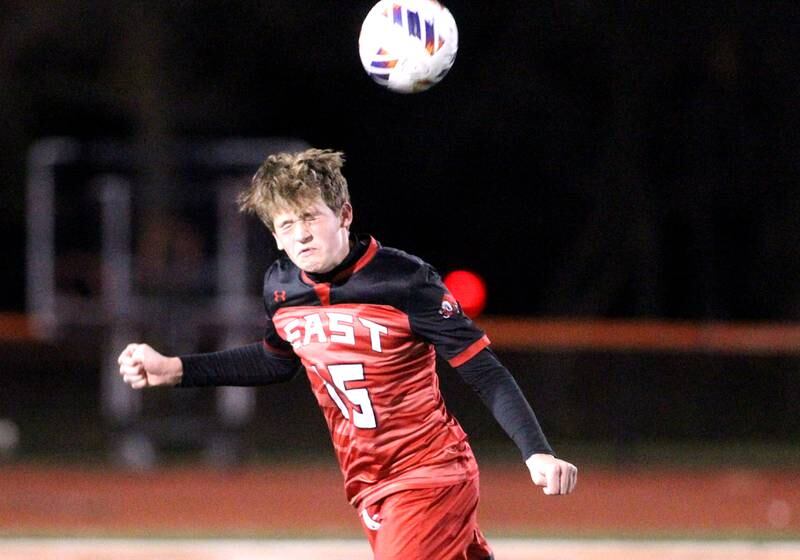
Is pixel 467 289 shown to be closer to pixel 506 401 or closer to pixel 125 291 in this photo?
pixel 125 291

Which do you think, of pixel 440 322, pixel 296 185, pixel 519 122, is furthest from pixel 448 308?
pixel 519 122

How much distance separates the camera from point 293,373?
4926mm

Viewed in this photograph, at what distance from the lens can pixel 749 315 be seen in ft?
61.8

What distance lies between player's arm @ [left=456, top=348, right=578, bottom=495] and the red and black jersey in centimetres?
6

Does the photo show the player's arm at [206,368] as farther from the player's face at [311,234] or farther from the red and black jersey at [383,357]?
the player's face at [311,234]

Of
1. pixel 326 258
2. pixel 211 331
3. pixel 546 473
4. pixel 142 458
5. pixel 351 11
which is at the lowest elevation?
pixel 142 458

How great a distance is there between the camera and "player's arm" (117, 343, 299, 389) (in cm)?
461

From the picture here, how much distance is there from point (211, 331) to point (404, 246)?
275 inches

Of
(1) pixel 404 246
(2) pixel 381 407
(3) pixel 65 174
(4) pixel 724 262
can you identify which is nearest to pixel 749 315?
(4) pixel 724 262

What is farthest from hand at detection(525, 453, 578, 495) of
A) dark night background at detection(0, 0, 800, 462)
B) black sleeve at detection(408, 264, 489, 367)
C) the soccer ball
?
dark night background at detection(0, 0, 800, 462)

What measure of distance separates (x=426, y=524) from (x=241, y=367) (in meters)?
0.89

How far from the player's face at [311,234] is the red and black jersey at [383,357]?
0.39 ft

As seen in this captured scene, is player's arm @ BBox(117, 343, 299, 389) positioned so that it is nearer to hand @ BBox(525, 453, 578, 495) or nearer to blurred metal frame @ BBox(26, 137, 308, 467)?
hand @ BBox(525, 453, 578, 495)

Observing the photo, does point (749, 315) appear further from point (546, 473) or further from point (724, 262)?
point (546, 473)
